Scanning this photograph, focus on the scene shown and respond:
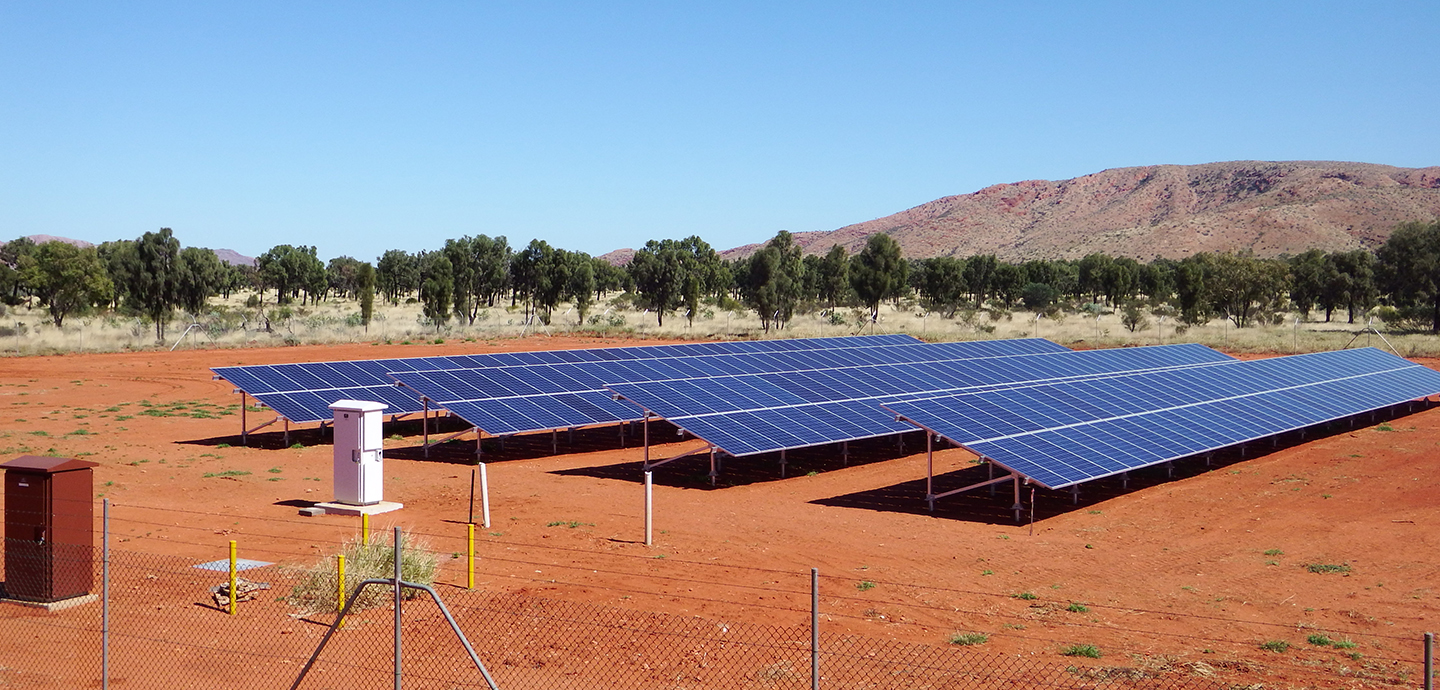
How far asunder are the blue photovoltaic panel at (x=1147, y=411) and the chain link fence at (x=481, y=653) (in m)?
7.28

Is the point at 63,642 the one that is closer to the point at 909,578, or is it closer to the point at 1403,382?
the point at 909,578

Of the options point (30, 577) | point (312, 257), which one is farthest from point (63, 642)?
point (312, 257)

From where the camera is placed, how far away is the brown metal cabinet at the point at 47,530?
12.0 m

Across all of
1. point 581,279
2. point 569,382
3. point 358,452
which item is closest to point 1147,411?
point 569,382

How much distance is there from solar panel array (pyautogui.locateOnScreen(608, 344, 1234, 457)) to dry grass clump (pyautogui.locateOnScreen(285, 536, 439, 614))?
28.6 ft

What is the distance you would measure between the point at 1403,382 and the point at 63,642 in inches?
1436

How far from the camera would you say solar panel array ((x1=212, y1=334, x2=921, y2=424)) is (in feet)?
87.7

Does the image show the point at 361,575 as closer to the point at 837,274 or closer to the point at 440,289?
the point at 440,289

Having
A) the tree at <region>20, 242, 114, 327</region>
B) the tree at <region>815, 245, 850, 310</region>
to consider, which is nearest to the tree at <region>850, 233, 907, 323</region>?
the tree at <region>815, 245, 850, 310</region>

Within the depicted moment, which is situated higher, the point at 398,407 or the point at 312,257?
the point at 312,257

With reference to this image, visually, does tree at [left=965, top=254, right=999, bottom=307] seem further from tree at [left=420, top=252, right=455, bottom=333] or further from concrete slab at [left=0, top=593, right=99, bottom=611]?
concrete slab at [left=0, top=593, right=99, bottom=611]

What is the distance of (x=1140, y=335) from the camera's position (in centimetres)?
6059

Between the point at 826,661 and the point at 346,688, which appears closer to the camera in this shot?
the point at 346,688

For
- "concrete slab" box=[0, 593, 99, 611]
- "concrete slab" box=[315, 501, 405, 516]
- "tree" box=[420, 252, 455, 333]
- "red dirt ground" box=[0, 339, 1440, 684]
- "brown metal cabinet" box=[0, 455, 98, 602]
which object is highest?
"tree" box=[420, 252, 455, 333]
